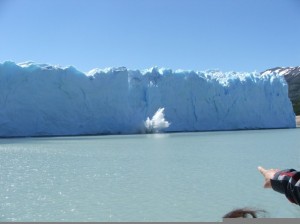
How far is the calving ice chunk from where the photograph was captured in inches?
1045

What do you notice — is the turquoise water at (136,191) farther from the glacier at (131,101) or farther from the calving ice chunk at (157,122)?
the calving ice chunk at (157,122)

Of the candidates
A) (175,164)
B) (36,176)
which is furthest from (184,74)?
(36,176)

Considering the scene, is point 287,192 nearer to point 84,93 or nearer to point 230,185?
point 230,185

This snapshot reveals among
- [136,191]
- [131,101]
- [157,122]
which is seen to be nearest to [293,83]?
[157,122]

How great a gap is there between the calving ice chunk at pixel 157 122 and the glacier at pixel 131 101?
0.06 m

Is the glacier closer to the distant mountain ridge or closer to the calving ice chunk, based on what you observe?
the calving ice chunk

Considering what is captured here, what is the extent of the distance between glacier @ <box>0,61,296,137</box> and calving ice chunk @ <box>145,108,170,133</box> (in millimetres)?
65

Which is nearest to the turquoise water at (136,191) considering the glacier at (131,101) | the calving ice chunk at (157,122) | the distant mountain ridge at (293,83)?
the glacier at (131,101)

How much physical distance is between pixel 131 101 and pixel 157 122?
7.25 ft

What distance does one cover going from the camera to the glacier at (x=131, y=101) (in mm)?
23672

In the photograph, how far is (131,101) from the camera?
27016mm

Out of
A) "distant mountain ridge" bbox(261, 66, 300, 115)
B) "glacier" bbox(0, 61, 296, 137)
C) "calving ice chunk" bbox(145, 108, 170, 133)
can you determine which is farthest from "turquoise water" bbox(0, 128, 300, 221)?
"distant mountain ridge" bbox(261, 66, 300, 115)

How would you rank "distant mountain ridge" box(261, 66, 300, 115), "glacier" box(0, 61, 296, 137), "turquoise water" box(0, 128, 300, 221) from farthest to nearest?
"distant mountain ridge" box(261, 66, 300, 115) → "glacier" box(0, 61, 296, 137) → "turquoise water" box(0, 128, 300, 221)

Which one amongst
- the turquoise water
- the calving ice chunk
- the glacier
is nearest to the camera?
the turquoise water
